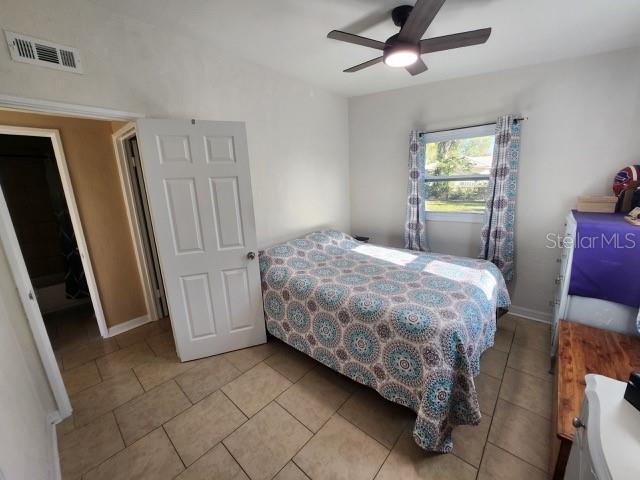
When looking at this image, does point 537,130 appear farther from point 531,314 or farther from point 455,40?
point 531,314

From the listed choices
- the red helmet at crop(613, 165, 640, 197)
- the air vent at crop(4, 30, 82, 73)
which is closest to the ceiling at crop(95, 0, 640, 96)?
the air vent at crop(4, 30, 82, 73)

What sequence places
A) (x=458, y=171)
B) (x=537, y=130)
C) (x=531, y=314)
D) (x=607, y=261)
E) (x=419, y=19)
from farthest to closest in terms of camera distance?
(x=458, y=171), (x=531, y=314), (x=537, y=130), (x=607, y=261), (x=419, y=19)

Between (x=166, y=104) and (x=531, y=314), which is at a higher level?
(x=166, y=104)

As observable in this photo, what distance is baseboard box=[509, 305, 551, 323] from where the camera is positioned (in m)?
2.77

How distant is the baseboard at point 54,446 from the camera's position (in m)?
1.39

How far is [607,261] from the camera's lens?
70.8 inches

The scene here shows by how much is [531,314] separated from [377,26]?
3.13 meters

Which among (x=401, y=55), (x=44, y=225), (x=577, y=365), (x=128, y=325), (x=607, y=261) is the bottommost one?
(x=128, y=325)

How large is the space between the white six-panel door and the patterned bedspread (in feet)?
0.94

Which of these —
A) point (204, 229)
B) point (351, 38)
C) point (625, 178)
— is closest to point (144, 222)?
point (204, 229)

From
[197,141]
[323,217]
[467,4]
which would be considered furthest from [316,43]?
[323,217]

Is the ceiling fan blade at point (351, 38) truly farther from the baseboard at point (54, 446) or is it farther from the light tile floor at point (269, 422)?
the baseboard at point (54, 446)

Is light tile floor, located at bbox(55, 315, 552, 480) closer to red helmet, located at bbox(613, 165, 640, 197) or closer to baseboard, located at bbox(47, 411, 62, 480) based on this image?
baseboard, located at bbox(47, 411, 62, 480)

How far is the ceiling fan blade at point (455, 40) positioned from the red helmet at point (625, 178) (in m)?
1.74
